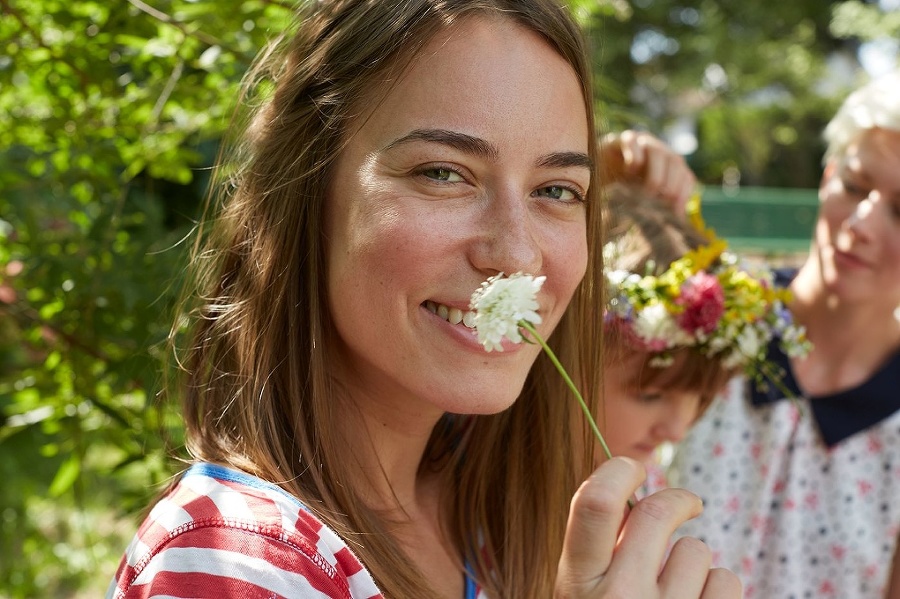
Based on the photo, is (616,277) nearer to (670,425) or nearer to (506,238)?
(670,425)

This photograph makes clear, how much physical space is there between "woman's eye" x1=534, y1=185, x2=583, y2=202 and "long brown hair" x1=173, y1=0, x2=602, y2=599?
0.58 feet

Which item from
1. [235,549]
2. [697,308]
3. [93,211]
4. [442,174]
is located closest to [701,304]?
[697,308]

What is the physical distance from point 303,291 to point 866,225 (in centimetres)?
186

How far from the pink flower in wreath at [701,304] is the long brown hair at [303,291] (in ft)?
1.59

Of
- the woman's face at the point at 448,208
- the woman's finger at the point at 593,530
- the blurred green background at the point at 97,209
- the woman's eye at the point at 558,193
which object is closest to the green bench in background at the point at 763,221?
the blurred green background at the point at 97,209

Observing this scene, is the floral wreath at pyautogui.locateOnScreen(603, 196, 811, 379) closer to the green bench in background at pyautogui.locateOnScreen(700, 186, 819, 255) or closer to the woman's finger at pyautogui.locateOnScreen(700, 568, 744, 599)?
the woman's finger at pyautogui.locateOnScreen(700, 568, 744, 599)

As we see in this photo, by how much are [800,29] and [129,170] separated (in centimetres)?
1962

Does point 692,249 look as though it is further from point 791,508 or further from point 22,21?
point 22,21

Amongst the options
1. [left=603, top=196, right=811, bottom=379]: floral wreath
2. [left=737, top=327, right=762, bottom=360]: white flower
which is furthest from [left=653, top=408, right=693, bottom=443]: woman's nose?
[left=737, top=327, right=762, bottom=360]: white flower

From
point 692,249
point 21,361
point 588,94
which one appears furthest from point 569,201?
point 21,361

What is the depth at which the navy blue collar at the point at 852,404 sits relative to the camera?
2.75 m

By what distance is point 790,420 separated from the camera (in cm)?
278

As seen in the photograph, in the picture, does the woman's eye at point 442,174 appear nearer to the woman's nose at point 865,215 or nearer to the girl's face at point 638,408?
the girl's face at point 638,408

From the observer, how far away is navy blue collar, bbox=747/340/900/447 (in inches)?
108
